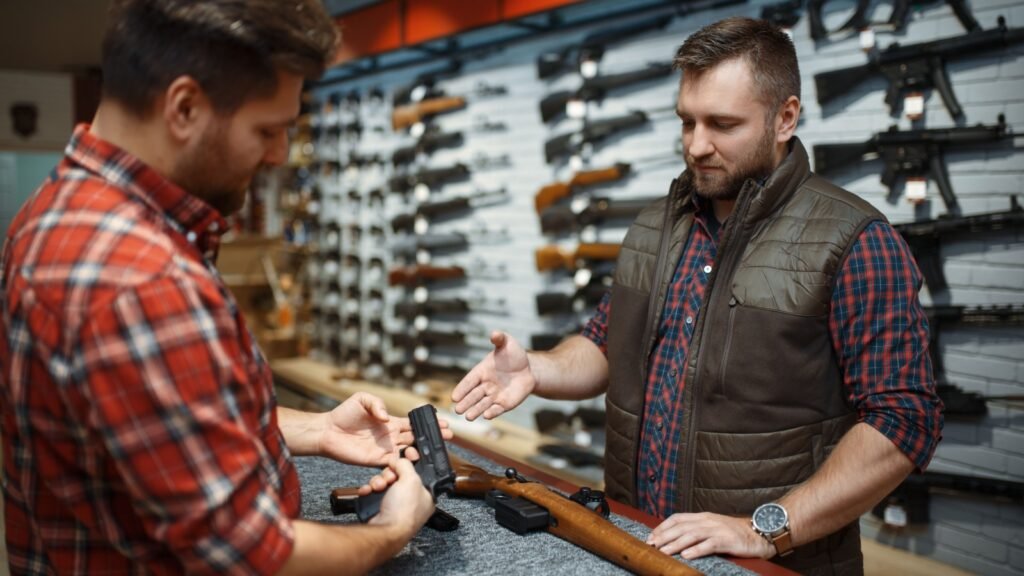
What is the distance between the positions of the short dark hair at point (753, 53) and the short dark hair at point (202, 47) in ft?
3.91

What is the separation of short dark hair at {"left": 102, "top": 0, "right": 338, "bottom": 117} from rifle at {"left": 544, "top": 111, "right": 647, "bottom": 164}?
3955mm

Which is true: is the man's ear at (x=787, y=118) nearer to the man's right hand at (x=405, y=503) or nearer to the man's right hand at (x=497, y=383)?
the man's right hand at (x=497, y=383)

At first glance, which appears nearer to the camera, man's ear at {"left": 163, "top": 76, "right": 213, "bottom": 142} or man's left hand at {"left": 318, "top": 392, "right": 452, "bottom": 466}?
man's ear at {"left": 163, "top": 76, "right": 213, "bottom": 142}

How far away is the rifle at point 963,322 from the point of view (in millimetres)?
3359

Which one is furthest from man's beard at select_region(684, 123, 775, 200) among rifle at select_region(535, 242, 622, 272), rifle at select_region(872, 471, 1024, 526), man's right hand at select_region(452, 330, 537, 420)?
rifle at select_region(535, 242, 622, 272)

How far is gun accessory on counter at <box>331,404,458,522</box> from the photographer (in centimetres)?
132

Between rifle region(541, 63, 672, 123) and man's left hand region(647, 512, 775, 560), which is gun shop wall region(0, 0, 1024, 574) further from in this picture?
man's left hand region(647, 512, 775, 560)

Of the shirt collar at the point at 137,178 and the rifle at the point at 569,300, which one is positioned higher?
the shirt collar at the point at 137,178

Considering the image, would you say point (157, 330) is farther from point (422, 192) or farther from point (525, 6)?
point (422, 192)

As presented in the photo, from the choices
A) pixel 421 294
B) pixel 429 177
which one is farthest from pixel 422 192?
pixel 421 294

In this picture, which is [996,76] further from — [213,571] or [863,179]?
[213,571]

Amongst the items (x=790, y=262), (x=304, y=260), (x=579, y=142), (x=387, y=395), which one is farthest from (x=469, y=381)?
(x=304, y=260)

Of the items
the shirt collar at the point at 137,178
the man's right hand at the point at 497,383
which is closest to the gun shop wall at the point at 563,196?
the man's right hand at the point at 497,383

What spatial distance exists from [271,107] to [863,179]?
340 cm
